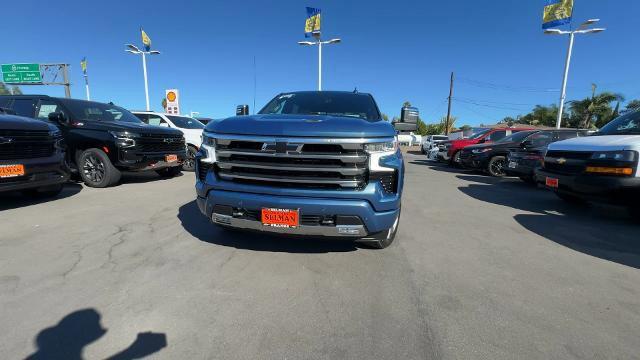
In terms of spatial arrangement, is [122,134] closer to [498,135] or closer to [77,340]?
[77,340]

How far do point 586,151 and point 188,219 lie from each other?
5784mm

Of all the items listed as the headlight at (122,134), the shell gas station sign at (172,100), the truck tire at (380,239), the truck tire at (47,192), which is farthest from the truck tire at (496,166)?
the shell gas station sign at (172,100)

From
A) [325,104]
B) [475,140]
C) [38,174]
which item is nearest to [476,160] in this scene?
[475,140]

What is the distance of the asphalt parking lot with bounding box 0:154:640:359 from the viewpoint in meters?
1.93

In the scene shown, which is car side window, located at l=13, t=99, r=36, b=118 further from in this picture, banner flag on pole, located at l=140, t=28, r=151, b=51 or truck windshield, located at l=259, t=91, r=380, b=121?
banner flag on pole, located at l=140, t=28, r=151, b=51

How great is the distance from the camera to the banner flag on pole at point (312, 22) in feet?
68.3

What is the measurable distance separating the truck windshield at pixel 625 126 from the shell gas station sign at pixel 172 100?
20.4 m

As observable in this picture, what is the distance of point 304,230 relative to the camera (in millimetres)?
2674

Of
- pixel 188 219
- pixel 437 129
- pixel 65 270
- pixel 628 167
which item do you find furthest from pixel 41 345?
pixel 437 129

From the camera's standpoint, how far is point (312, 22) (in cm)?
2108

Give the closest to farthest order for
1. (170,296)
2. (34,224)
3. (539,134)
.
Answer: (170,296)
(34,224)
(539,134)

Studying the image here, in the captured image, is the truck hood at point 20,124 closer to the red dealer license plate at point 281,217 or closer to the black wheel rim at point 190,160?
the red dealer license plate at point 281,217

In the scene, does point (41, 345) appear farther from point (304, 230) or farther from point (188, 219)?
point (188, 219)

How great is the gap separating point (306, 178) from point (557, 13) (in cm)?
2142
